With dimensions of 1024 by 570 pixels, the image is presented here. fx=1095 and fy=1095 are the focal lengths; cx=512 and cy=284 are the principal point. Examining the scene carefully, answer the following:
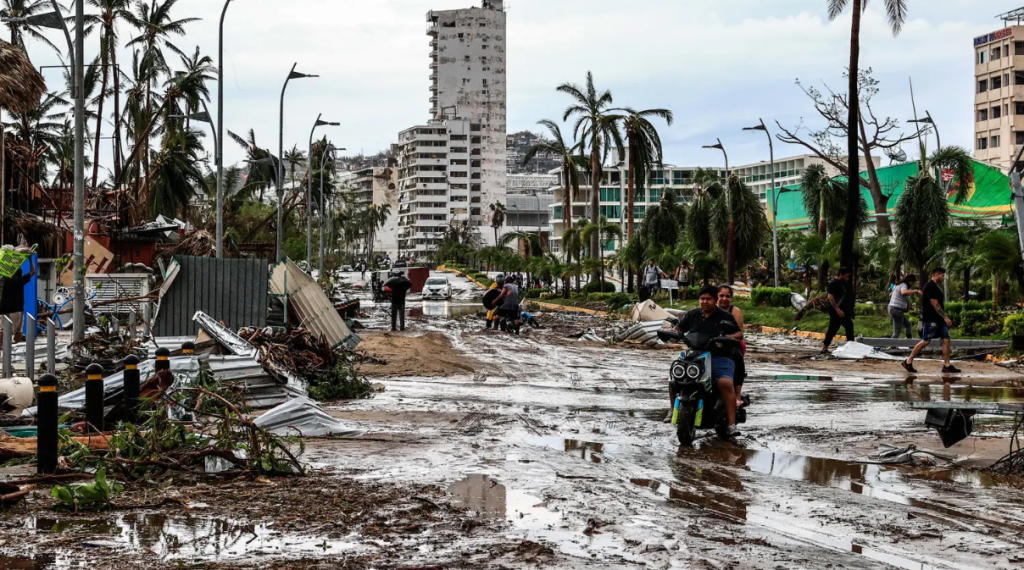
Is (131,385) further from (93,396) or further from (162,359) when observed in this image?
(93,396)

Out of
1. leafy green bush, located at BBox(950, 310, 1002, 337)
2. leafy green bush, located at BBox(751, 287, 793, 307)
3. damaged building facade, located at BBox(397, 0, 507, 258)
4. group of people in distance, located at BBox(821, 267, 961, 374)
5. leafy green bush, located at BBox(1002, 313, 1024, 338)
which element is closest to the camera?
group of people in distance, located at BBox(821, 267, 961, 374)

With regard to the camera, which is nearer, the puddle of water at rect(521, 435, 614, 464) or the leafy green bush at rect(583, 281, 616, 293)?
the puddle of water at rect(521, 435, 614, 464)

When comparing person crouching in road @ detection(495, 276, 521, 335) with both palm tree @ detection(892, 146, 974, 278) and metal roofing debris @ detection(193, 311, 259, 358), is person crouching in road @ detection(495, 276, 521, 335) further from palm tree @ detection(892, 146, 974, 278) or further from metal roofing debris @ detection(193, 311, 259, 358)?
metal roofing debris @ detection(193, 311, 259, 358)

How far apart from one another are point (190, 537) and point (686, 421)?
209 inches

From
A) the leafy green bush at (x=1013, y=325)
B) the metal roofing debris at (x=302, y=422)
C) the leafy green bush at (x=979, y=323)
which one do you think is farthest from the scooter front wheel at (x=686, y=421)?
the leafy green bush at (x=979, y=323)

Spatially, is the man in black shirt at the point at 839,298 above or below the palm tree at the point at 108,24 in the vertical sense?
below

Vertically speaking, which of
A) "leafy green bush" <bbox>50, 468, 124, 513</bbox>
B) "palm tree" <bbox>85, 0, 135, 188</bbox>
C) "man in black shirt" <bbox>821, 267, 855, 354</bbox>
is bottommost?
"leafy green bush" <bbox>50, 468, 124, 513</bbox>

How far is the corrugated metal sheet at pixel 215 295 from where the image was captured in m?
18.9

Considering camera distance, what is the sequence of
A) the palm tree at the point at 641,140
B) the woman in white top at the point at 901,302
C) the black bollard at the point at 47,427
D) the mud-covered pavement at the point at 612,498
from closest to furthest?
the mud-covered pavement at the point at 612,498
the black bollard at the point at 47,427
the woman in white top at the point at 901,302
the palm tree at the point at 641,140

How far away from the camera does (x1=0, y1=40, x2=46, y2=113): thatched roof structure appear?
2556cm

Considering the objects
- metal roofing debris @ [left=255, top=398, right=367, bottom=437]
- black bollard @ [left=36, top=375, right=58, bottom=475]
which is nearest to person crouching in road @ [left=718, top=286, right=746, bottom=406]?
metal roofing debris @ [left=255, top=398, right=367, bottom=437]

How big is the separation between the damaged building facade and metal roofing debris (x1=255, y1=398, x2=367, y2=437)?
176637 mm

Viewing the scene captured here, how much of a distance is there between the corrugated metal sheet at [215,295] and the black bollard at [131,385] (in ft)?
25.4

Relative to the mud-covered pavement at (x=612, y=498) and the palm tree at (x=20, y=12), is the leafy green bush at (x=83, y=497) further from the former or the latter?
the palm tree at (x=20, y=12)
